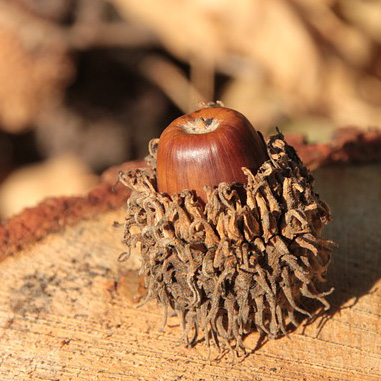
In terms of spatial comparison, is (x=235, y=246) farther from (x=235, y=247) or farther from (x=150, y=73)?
(x=150, y=73)

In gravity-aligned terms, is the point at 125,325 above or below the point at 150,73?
below

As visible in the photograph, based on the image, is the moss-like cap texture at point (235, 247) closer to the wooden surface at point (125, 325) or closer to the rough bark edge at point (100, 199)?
the wooden surface at point (125, 325)

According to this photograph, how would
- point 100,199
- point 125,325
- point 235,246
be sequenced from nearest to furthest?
point 235,246 → point 125,325 → point 100,199

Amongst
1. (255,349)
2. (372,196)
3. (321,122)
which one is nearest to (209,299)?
(255,349)

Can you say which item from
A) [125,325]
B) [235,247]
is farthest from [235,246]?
[125,325]

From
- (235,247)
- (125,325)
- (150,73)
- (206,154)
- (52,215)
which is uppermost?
(150,73)

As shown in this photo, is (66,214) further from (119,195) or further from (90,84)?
(90,84)
